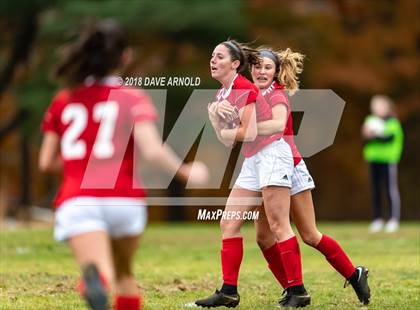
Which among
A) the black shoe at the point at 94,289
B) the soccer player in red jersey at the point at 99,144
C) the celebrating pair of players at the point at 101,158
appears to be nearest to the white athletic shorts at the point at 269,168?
the celebrating pair of players at the point at 101,158

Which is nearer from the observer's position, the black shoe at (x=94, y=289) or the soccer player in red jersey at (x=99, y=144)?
the black shoe at (x=94, y=289)

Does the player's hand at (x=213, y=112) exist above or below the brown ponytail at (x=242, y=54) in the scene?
below

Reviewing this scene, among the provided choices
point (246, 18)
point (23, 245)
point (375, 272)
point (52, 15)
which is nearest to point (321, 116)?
point (246, 18)

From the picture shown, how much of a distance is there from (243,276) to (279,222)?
2.43 metres

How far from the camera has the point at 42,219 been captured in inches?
1153

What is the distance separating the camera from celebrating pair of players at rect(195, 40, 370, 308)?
7.08 metres

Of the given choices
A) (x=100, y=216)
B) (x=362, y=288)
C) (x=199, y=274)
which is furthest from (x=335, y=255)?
(x=100, y=216)

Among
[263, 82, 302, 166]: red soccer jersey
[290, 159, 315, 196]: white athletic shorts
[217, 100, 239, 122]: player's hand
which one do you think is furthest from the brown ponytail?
[290, 159, 315, 196]: white athletic shorts

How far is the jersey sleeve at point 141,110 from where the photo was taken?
16.1 feet

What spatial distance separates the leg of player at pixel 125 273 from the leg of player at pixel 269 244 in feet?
7.98

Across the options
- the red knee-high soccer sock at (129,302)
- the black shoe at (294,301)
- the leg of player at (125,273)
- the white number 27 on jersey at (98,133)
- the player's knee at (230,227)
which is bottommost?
the black shoe at (294,301)

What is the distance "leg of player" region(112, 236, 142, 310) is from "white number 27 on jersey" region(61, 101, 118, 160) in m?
0.50

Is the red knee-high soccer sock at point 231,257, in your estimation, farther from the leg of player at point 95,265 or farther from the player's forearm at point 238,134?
the leg of player at point 95,265

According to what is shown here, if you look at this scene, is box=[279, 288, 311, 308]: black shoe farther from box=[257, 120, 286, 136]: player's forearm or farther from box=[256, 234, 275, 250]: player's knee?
box=[257, 120, 286, 136]: player's forearm
